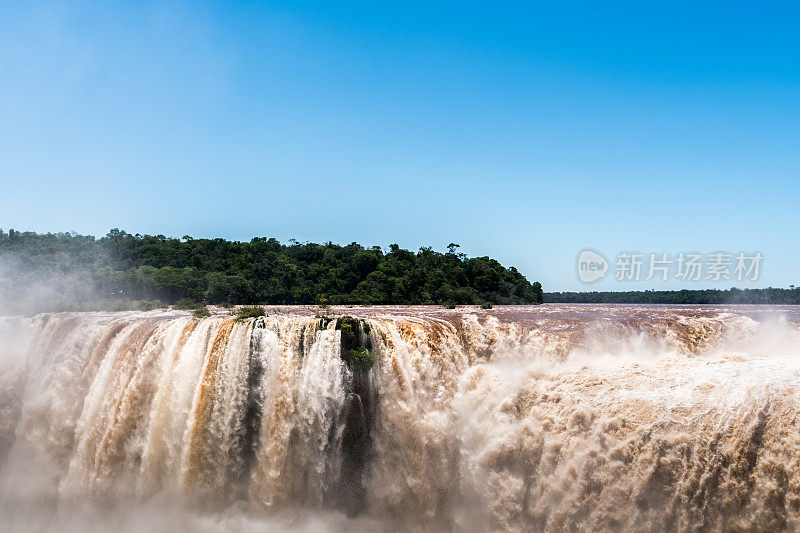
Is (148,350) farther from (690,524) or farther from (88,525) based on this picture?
(690,524)

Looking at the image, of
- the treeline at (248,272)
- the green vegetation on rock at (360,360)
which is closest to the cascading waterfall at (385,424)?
the green vegetation on rock at (360,360)

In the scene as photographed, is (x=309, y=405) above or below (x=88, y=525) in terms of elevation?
above

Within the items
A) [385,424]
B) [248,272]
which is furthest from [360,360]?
[248,272]

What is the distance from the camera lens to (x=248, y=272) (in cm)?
3706

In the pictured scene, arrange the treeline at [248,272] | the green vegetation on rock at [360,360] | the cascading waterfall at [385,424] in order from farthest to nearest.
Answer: the treeline at [248,272] → the green vegetation on rock at [360,360] → the cascading waterfall at [385,424]

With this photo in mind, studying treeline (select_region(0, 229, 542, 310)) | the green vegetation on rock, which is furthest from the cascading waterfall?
treeline (select_region(0, 229, 542, 310))

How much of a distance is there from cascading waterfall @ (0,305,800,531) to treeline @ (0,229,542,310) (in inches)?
566

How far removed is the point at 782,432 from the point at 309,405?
29.1 ft

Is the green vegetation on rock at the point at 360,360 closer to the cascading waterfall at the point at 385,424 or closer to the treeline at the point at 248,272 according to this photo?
the cascading waterfall at the point at 385,424

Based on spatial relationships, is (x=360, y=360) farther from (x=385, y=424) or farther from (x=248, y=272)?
(x=248, y=272)

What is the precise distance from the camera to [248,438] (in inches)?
476

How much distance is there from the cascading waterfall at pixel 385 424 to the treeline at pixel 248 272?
47.1ft

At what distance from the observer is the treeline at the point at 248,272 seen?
97.0 ft

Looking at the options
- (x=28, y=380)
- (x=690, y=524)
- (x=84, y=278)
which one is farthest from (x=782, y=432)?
(x=84, y=278)
